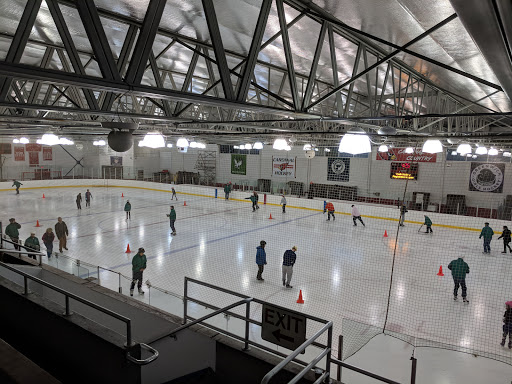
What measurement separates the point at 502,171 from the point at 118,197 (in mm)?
25664

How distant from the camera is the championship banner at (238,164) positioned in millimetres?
29420

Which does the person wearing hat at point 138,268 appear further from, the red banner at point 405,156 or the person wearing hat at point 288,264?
the red banner at point 405,156

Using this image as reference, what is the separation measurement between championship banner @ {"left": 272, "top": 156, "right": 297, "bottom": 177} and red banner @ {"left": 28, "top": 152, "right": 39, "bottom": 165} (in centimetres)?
2351

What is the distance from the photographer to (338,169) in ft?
82.0

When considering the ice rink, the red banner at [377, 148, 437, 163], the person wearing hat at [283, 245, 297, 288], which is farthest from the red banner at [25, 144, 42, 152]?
the person wearing hat at [283, 245, 297, 288]

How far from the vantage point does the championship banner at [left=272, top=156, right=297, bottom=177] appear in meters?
25.6

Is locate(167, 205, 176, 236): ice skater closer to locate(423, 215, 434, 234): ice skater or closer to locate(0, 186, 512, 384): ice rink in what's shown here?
locate(0, 186, 512, 384): ice rink

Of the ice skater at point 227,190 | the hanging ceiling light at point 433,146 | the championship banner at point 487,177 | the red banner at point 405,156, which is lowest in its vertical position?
the ice skater at point 227,190

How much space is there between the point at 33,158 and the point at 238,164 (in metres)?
20.1

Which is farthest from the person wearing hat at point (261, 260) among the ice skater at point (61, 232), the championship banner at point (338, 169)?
the championship banner at point (338, 169)

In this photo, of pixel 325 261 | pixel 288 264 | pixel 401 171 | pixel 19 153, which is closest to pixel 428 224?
pixel 401 171

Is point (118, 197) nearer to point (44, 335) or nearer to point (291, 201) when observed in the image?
point (291, 201)

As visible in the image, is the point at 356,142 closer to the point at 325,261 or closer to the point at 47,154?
the point at 325,261

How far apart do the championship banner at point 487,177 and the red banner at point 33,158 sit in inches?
1434
